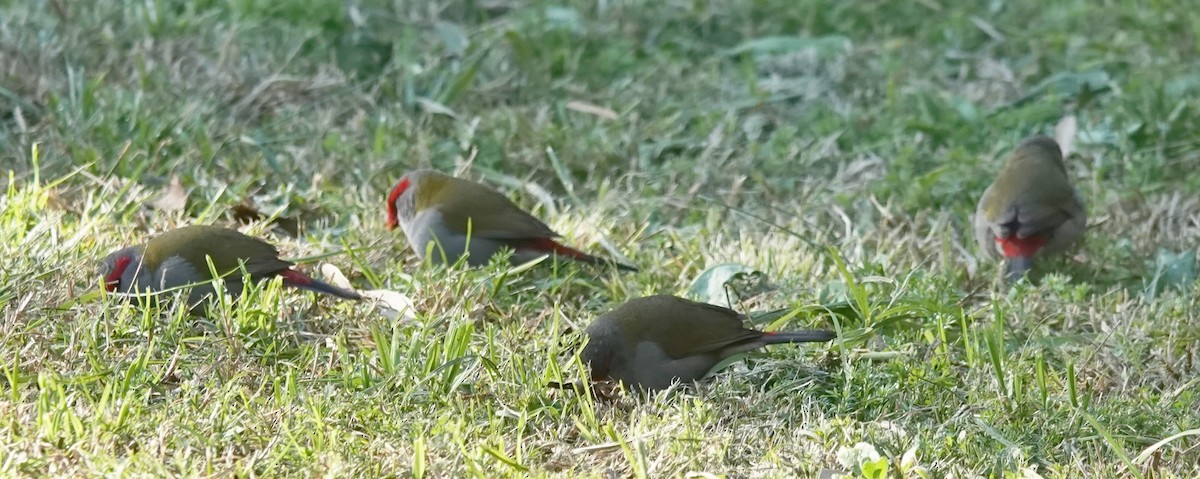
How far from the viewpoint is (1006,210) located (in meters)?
5.38

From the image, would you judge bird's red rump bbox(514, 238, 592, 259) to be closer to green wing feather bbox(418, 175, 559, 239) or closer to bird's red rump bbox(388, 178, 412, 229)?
green wing feather bbox(418, 175, 559, 239)

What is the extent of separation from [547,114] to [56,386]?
11.2 feet

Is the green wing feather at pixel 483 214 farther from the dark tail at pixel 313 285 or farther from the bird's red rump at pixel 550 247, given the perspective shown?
the dark tail at pixel 313 285

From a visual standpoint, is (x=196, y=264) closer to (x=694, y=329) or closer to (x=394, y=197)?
(x=394, y=197)

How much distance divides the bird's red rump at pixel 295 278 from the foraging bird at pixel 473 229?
1.91ft

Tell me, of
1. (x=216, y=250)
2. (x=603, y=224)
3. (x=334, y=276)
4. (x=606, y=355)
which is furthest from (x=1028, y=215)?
(x=216, y=250)

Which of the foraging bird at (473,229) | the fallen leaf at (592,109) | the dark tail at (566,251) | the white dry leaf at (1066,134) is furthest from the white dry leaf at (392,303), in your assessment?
the white dry leaf at (1066,134)

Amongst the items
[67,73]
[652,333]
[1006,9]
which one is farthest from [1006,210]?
[67,73]

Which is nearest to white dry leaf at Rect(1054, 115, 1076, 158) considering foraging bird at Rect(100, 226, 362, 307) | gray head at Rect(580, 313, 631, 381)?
gray head at Rect(580, 313, 631, 381)

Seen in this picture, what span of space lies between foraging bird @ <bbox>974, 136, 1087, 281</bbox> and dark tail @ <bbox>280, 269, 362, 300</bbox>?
2346 millimetres

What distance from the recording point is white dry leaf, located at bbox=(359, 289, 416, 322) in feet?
14.2

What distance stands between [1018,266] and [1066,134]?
5.02 ft

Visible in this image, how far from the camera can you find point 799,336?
13.2 feet

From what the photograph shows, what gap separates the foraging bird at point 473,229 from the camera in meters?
4.91
